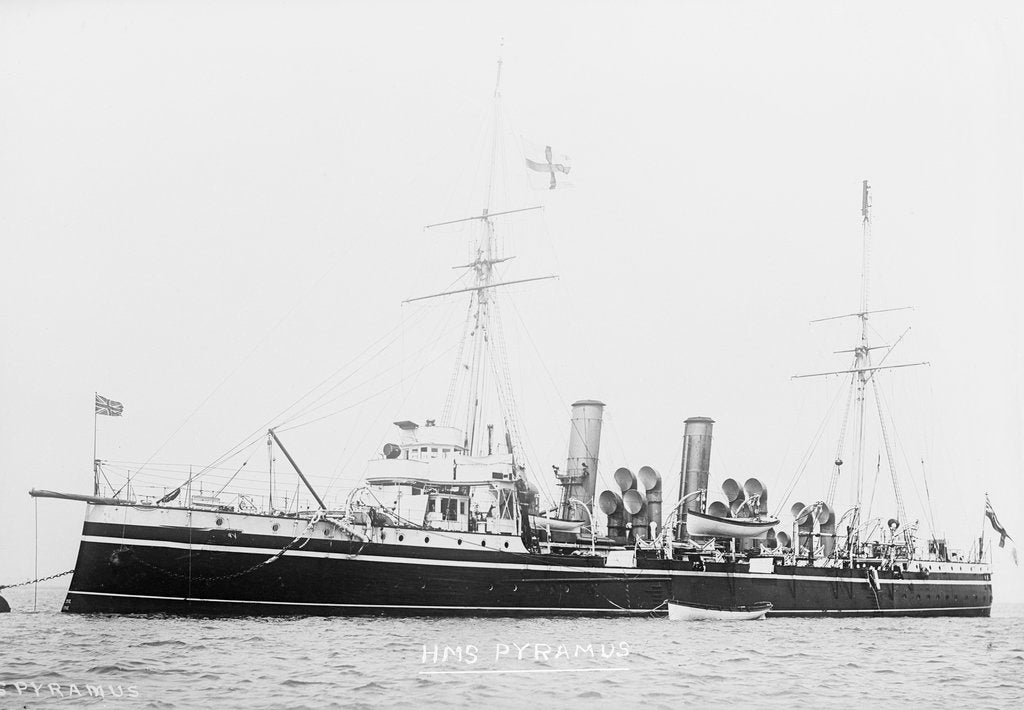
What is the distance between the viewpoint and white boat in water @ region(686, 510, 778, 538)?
2819 cm

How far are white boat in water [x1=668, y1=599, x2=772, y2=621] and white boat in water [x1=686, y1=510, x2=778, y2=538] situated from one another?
2018mm

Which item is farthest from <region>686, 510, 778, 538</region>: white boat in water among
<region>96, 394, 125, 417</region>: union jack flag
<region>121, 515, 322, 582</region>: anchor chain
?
<region>96, 394, 125, 417</region>: union jack flag

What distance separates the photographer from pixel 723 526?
93.2 feet

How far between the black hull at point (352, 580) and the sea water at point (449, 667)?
743mm

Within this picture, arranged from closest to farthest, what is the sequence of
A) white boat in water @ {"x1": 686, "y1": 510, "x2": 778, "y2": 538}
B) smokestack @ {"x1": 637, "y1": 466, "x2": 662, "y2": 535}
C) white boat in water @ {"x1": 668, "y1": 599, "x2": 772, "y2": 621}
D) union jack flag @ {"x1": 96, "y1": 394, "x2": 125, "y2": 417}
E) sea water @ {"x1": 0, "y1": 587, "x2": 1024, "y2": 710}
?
1. sea water @ {"x1": 0, "y1": 587, "x2": 1024, "y2": 710}
2. union jack flag @ {"x1": 96, "y1": 394, "x2": 125, "y2": 417}
3. white boat in water @ {"x1": 668, "y1": 599, "x2": 772, "y2": 621}
4. white boat in water @ {"x1": 686, "y1": 510, "x2": 778, "y2": 538}
5. smokestack @ {"x1": 637, "y1": 466, "x2": 662, "y2": 535}

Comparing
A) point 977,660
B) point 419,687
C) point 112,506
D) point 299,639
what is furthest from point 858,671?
point 112,506

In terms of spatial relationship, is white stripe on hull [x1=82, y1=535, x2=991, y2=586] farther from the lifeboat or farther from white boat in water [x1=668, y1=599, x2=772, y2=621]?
the lifeboat

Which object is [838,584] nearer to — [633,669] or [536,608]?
[536,608]

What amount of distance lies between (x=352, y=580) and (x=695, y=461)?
13.4 metres

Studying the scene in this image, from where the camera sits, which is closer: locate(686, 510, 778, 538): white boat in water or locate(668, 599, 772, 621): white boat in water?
locate(668, 599, 772, 621): white boat in water

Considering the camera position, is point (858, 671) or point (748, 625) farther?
point (748, 625)

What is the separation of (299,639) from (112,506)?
5.43 metres

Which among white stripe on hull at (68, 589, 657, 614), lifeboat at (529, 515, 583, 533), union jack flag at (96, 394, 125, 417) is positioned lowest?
white stripe on hull at (68, 589, 657, 614)

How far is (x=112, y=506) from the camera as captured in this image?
63.8 ft
